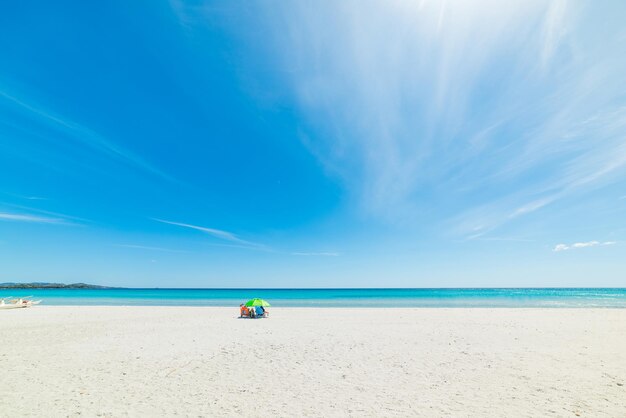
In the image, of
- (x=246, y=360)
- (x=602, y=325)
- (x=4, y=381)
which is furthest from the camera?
(x=602, y=325)

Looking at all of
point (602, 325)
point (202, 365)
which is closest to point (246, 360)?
point (202, 365)

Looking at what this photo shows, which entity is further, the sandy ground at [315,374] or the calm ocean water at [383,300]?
the calm ocean water at [383,300]

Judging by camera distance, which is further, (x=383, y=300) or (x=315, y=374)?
(x=383, y=300)

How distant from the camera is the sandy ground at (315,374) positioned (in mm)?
5969

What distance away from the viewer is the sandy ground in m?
5.97

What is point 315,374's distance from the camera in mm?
8039

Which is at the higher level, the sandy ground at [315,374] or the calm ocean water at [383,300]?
the sandy ground at [315,374]

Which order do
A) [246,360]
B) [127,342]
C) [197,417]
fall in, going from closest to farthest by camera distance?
[197,417] < [246,360] < [127,342]

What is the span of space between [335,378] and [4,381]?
344 inches

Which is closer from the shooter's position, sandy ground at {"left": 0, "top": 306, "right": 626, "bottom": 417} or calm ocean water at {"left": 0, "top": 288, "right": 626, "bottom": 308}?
sandy ground at {"left": 0, "top": 306, "right": 626, "bottom": 417}

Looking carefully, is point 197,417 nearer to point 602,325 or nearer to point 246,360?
point 246,360

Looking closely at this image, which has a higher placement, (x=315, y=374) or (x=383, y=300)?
(x=315, y=374)

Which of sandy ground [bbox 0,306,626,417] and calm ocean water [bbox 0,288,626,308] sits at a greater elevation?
sandy ground [bbox 0,306,626,417]

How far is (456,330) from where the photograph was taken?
15.2 meters
